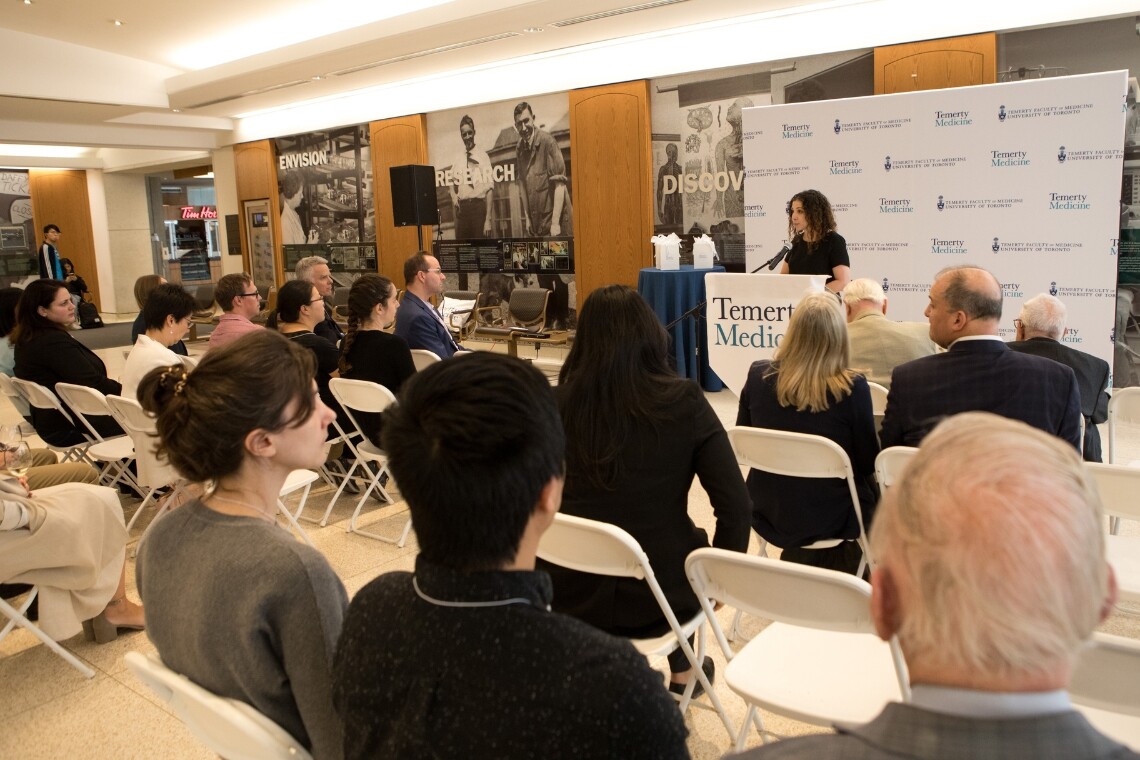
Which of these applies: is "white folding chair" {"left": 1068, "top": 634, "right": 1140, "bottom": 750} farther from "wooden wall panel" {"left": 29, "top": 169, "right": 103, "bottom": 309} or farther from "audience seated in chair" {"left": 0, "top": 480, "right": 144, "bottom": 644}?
"wooden wall panel" {"left": 29, "top": 169, "right": 103, "bottom": 309}

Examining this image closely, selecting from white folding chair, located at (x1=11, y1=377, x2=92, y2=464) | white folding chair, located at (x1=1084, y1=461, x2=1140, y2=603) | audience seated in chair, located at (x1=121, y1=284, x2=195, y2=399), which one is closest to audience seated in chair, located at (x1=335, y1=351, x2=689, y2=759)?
white folding chair, located at (x1=1084, y1=461, x2=1140, y2=603)

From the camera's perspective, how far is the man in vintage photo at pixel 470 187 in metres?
11.1

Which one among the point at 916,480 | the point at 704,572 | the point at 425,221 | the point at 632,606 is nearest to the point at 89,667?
the point at 632,606

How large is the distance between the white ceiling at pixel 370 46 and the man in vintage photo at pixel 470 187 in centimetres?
57

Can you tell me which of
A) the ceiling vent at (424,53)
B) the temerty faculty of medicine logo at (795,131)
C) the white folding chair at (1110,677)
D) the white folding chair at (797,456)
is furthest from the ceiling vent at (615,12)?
the white folding chair at (1110,677)

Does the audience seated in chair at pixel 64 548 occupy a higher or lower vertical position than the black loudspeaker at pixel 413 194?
lower

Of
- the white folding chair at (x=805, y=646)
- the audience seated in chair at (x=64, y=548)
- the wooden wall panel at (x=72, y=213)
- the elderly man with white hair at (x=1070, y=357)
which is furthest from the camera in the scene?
the wooden wall panel at (x=72, y=213)

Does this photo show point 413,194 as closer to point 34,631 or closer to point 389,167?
point 389,167

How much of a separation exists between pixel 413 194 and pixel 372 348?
4.33 m

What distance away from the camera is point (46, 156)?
17188mm

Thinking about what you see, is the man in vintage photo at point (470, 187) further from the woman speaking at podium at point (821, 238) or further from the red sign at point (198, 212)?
the red sign at point (198, 212)

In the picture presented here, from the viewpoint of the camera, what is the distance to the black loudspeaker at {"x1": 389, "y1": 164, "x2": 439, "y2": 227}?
28.5 feet

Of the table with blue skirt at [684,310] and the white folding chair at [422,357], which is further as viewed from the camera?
the table with blue skirt at [684,310]

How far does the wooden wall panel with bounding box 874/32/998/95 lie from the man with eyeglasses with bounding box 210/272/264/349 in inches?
225
